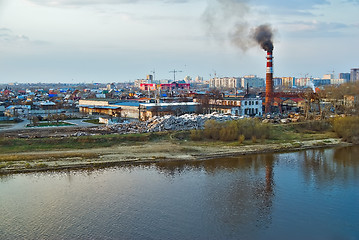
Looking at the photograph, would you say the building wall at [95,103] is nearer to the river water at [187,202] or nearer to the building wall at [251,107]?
the building wall at [251,107]

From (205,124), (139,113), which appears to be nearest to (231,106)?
(139,113)

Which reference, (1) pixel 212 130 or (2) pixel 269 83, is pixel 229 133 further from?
(2) pixel 269 83

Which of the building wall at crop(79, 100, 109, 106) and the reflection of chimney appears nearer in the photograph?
the reflection of chimney

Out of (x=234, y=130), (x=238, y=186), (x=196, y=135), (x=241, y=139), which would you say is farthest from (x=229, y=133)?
(x=238, y=186)

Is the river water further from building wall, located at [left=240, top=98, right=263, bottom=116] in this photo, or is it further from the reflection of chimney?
the reflection of chimney

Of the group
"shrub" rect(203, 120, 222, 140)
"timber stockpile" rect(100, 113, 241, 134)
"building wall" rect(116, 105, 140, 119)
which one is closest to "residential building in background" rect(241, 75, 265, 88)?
"building wall" rect(116, 105, 140, 119)

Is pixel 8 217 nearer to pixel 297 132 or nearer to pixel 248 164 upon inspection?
pixel 248 164
